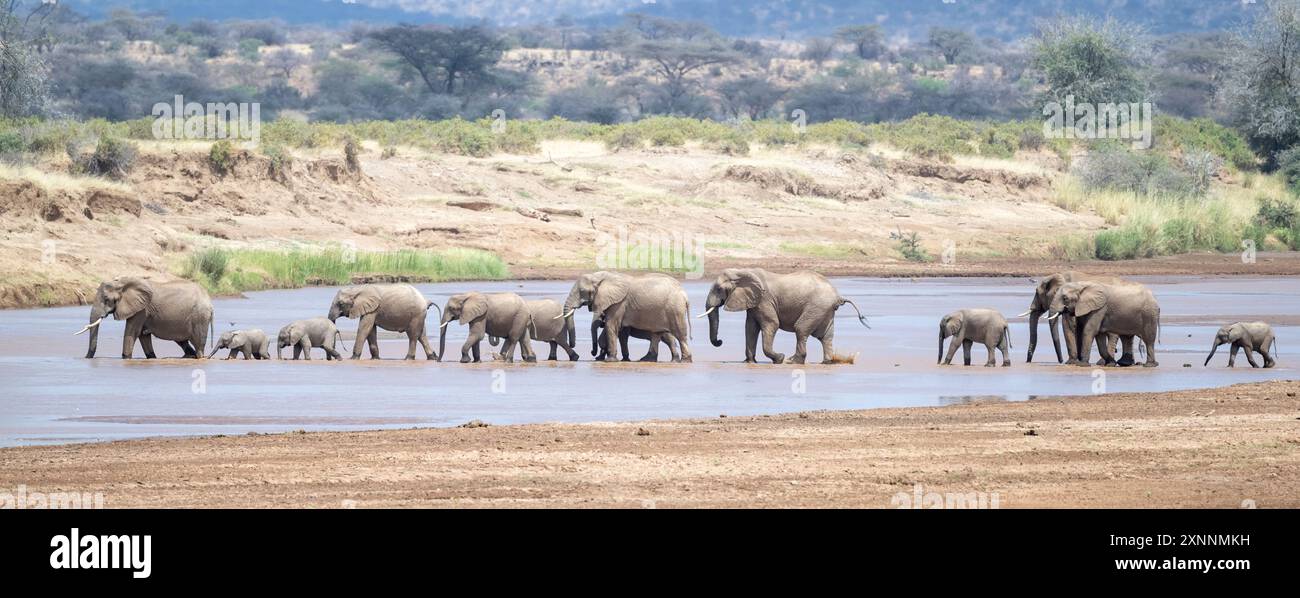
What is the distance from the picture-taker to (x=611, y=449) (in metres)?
12.5

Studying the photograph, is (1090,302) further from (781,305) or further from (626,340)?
(626,340)

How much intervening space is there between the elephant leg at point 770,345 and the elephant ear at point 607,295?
5.31 feet

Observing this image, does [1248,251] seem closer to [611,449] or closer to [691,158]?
[691,158]

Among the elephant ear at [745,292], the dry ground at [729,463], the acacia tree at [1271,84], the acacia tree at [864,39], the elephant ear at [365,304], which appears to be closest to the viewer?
the dry ground at [729,463]

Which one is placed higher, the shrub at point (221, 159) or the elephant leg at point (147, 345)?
the shrub at point (221, 159)

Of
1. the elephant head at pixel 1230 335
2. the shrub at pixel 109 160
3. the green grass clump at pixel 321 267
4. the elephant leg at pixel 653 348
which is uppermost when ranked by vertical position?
the shrub at pixel 109 160

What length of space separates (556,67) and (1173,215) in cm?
7332

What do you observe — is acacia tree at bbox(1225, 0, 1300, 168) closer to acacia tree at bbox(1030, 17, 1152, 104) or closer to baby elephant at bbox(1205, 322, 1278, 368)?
acacia tree at bbox(1030, 17, 1152, 104)

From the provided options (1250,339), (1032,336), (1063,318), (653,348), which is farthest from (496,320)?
(1250,339)

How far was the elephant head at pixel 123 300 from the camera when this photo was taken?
796 inches

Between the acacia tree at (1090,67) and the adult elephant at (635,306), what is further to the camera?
the acacia tree at (1090,67)

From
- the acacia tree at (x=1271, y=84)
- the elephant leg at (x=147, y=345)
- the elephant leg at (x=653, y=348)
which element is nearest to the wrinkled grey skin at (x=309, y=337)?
the elephant leg at (x=147, y=345)

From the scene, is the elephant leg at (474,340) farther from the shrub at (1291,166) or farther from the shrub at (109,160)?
the shrub at (1291,166)
